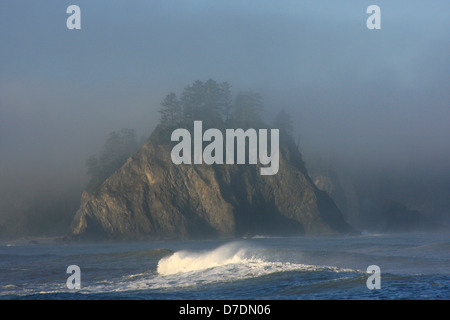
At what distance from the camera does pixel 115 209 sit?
77.5 metres

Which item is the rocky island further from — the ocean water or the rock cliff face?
the ocean water

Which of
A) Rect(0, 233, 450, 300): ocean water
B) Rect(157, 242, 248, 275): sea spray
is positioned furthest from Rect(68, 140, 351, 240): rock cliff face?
Rect(157, 242, 248, 275): sea spray

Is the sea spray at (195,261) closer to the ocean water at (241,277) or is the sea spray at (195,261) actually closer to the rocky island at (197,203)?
the ocean water at (241,277)

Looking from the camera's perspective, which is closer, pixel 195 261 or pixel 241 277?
pixel 241 277

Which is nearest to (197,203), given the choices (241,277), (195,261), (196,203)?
(196,203)

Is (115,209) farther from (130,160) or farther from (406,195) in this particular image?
(406,195)

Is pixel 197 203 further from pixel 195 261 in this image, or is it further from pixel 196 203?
pixel 195 261

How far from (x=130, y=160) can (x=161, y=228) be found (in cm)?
1244

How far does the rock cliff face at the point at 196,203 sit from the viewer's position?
75.6 meters

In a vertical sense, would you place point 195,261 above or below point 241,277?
below

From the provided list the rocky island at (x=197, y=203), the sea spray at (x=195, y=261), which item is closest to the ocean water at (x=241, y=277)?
the sea spray at (x=195, y=261)

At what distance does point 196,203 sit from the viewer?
7700 cm

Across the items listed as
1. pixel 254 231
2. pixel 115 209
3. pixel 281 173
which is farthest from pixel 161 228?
pixel 281 173

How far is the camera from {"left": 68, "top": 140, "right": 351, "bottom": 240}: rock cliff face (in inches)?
2975
